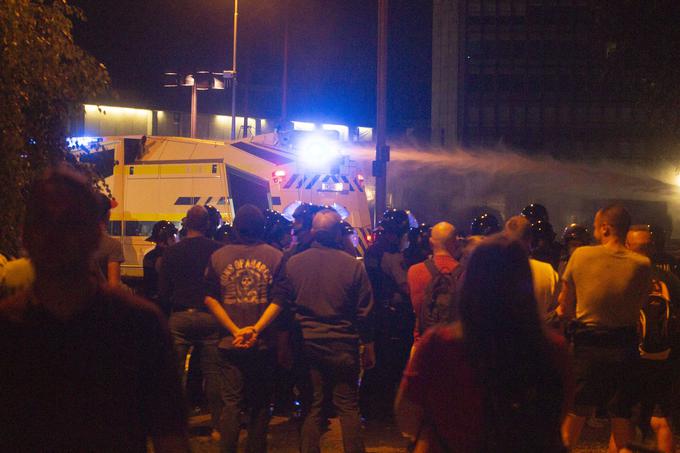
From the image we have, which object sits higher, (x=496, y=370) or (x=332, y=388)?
(x=496, y=370)

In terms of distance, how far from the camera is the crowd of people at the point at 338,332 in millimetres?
2523

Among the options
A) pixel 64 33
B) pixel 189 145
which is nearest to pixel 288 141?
pixel 189 145

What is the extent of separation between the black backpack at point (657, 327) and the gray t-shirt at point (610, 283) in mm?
407

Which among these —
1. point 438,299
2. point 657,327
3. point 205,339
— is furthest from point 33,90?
point 657,327

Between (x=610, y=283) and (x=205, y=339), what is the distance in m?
3.20

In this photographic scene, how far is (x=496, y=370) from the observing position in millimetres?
2930

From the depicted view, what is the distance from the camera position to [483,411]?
292cm

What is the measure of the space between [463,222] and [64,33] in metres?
25.5

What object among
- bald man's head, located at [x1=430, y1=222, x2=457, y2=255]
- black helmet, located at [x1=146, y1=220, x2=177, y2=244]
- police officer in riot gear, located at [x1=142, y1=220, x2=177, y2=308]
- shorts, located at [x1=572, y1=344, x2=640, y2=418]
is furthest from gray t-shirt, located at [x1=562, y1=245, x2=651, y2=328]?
black helmet, located at [x1=146, y1=220, x2=177, y2=244]

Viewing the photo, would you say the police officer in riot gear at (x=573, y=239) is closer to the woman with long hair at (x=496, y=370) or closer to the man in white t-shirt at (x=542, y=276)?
the man in white t-shirt at (x=542, y=276)

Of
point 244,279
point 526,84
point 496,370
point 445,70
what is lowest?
point 496,370

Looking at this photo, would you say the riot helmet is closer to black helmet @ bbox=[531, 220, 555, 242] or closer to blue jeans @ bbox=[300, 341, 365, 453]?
black helmet @ bbox=[531, 220, 555, 242]

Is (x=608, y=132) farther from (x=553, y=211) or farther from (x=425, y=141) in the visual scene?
(x=425, y=141)

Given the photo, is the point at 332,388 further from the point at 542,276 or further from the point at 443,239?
the point at 542,276
